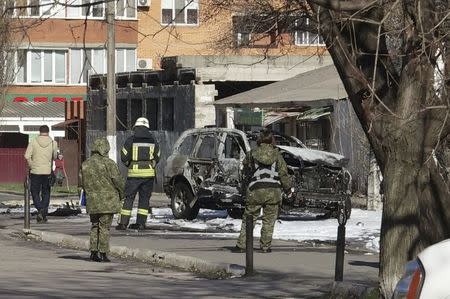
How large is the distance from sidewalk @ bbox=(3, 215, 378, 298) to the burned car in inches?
91.8

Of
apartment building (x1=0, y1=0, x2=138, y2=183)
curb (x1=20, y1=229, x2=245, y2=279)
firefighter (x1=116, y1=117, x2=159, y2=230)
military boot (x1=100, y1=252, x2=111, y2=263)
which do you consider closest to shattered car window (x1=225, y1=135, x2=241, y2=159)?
firefighter (x1=116, y1=117, x2=159, y2=230)

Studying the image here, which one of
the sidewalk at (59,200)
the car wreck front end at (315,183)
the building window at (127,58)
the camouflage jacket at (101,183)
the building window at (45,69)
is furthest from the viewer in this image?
the building window at (127,58)

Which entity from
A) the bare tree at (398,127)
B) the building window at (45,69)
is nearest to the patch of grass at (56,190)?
the building window at (45,69)

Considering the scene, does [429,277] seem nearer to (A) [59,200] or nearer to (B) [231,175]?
(B) [231,175]

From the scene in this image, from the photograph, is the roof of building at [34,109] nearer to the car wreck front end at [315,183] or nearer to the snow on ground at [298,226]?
the snow on ground at [298,226]

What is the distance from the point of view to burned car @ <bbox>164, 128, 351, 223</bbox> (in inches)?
960

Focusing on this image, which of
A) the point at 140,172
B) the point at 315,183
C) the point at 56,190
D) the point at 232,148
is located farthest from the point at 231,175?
the point at 56,190

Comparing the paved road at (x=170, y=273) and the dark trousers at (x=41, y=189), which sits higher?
the dark trousers at (x=41, y=189)

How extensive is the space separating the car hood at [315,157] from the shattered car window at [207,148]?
1548 millimetres

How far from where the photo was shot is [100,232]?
58.2ft

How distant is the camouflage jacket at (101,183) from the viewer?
17.7m

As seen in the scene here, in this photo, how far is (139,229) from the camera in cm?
2286

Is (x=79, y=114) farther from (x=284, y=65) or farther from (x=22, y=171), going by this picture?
(x=284, y=65)

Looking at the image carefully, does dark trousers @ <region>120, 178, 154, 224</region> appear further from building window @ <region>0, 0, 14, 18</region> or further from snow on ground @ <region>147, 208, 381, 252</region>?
building window @ <region>0, 0, 14, 18</region>
